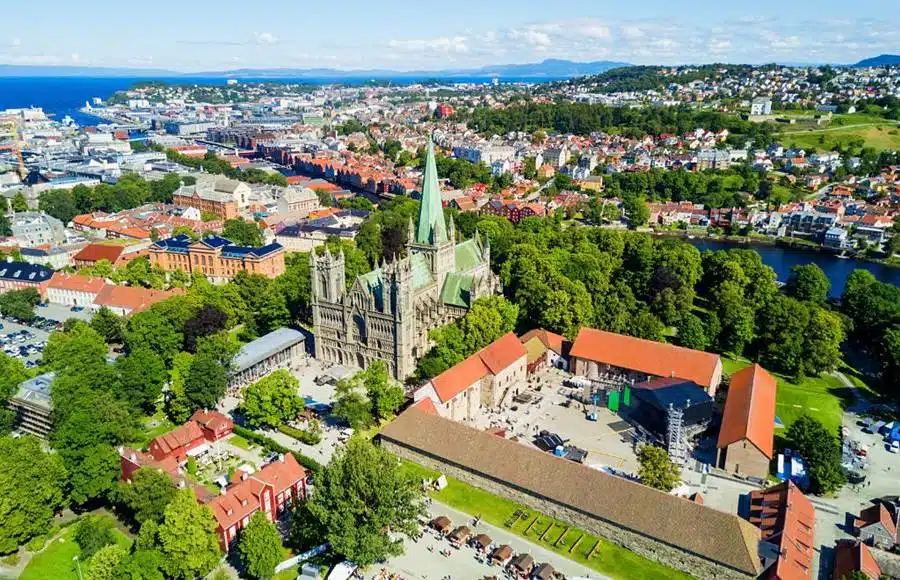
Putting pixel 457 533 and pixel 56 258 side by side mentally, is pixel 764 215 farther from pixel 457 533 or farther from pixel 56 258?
pixel 56 258

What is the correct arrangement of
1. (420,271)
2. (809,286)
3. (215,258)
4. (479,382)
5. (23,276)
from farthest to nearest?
(215,258)
(23,276)
(809,286)
(420,271)
(479,382)

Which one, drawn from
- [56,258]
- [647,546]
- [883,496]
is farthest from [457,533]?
[56,258]

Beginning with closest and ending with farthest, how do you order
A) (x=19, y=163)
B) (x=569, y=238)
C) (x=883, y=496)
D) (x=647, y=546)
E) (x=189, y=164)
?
(x=647, y=546)
(x=883, y=496)
(x=569, y=238)
(x=19, y=163)
(x=189, y=164)

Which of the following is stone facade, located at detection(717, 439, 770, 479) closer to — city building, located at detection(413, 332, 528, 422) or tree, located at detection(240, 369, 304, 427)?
city building, located at detection(413, 332, 528, 422)

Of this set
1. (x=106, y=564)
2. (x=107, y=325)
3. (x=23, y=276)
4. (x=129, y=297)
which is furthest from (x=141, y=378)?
(x=23, y=276)

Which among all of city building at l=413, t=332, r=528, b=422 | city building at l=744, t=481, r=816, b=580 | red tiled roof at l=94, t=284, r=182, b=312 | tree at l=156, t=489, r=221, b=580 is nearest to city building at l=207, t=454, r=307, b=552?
tree at l=156, t=489, r=221, b=580

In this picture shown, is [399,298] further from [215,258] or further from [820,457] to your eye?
[215,258]

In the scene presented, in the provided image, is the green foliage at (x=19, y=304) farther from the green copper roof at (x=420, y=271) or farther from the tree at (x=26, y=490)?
the green copper roof at (x=420, y=271)
